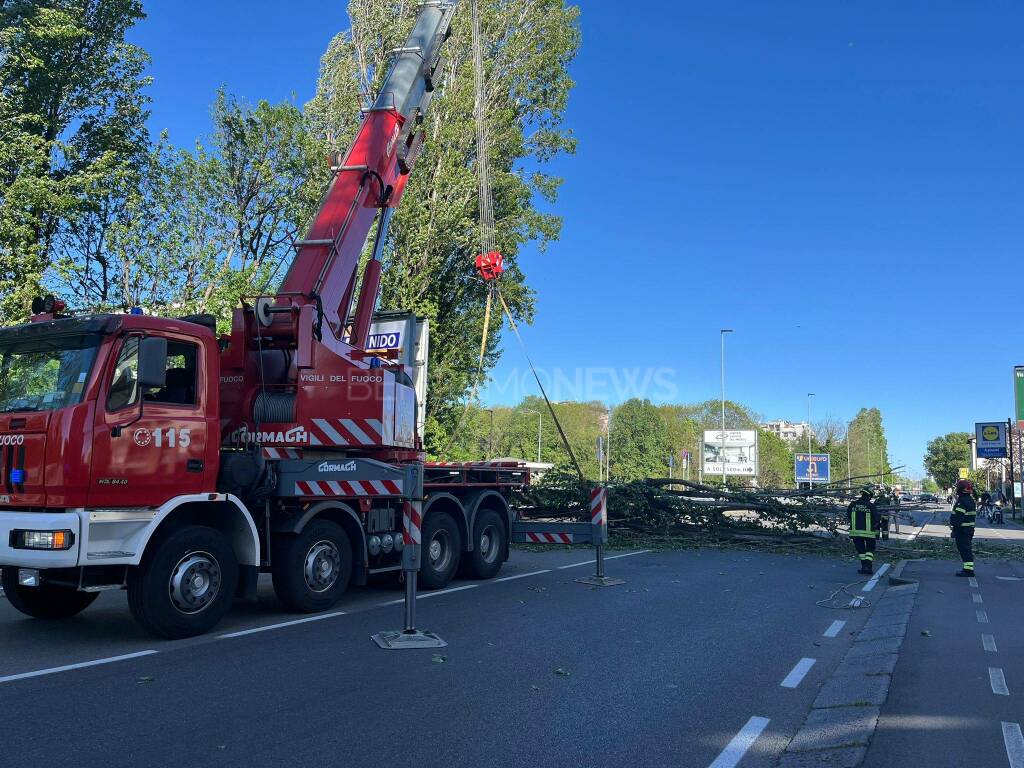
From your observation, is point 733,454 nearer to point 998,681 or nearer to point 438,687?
point 998,681

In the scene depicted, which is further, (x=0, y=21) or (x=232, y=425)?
(x=0, y=21)

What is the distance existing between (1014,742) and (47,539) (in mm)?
7213

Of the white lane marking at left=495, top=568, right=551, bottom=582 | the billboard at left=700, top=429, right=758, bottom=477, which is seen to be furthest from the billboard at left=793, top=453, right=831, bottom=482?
the white lane marking at left=495, top=568, right=551, bottom=582

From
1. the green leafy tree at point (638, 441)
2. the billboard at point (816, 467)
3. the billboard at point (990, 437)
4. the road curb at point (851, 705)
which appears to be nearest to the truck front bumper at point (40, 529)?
the road curb at point (851, 705)

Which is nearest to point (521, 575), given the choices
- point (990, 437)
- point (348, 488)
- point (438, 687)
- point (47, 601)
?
point (348, 488)

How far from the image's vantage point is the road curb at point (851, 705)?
15.2 ft

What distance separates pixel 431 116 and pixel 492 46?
437 centimetres

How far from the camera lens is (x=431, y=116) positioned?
83.3ft

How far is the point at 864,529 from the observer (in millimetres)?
13750

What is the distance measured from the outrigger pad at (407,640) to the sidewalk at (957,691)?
389 cm

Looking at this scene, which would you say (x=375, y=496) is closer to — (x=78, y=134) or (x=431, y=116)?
(x=78, y=134)

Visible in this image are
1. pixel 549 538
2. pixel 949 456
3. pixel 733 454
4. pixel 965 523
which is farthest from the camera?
pixel 949 456

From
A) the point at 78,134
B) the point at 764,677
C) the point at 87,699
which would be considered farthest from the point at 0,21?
the point at 764,677

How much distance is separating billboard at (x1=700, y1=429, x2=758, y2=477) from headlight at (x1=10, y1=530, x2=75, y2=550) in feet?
169
